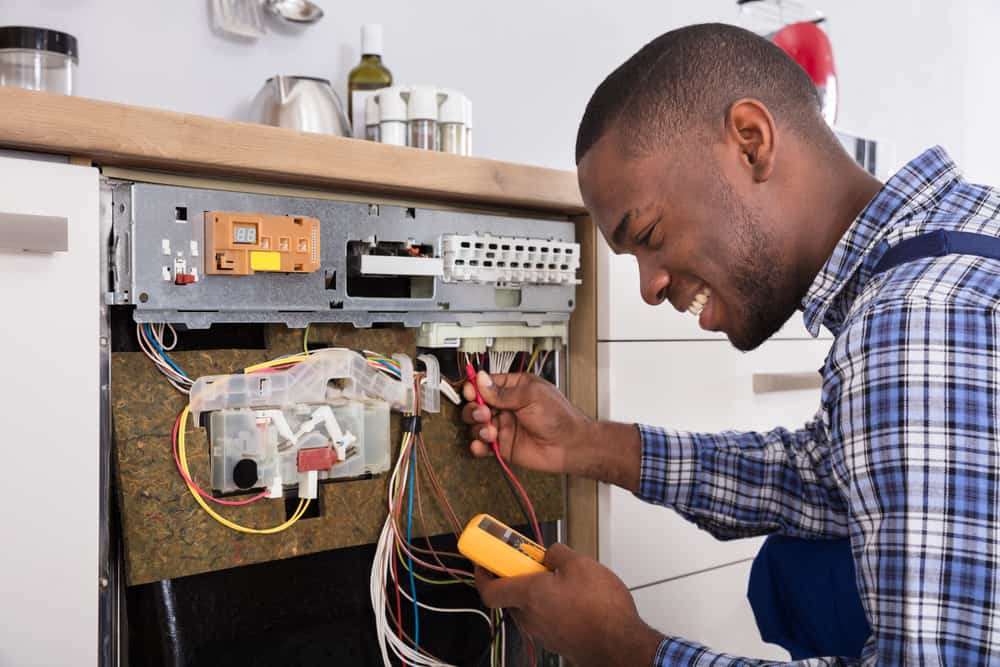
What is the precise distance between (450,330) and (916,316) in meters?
0.52

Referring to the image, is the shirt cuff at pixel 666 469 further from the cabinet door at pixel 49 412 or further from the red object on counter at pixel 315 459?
the cabinet door at pixel 49 412

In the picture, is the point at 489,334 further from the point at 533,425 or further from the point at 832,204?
the point at 832,204

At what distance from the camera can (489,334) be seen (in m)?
1.04

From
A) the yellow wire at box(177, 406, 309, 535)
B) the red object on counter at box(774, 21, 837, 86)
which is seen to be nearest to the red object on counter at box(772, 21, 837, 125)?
the red object on counter at box(774, 21, 837, 86)

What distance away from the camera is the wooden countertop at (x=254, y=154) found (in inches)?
27.0

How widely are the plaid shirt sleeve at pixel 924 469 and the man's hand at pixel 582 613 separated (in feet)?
0.70

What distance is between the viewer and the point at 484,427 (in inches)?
40.4

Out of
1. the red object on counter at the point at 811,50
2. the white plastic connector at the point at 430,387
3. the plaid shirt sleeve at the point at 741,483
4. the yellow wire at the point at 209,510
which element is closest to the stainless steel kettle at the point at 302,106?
the white plastic connector at the point at 430,387

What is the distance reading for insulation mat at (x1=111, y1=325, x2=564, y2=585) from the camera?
2.57ft

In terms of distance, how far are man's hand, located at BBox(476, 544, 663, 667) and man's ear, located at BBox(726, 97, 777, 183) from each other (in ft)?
1.40

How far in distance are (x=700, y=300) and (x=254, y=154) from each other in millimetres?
482

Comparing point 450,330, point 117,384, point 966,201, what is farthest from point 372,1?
point 966,201

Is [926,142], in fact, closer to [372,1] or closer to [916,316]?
[372,1]

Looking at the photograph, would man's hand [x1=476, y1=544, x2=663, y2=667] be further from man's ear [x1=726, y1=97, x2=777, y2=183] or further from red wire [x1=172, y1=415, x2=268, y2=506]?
man's ear [x1=726, y1=97, x2=777, y2=183]
